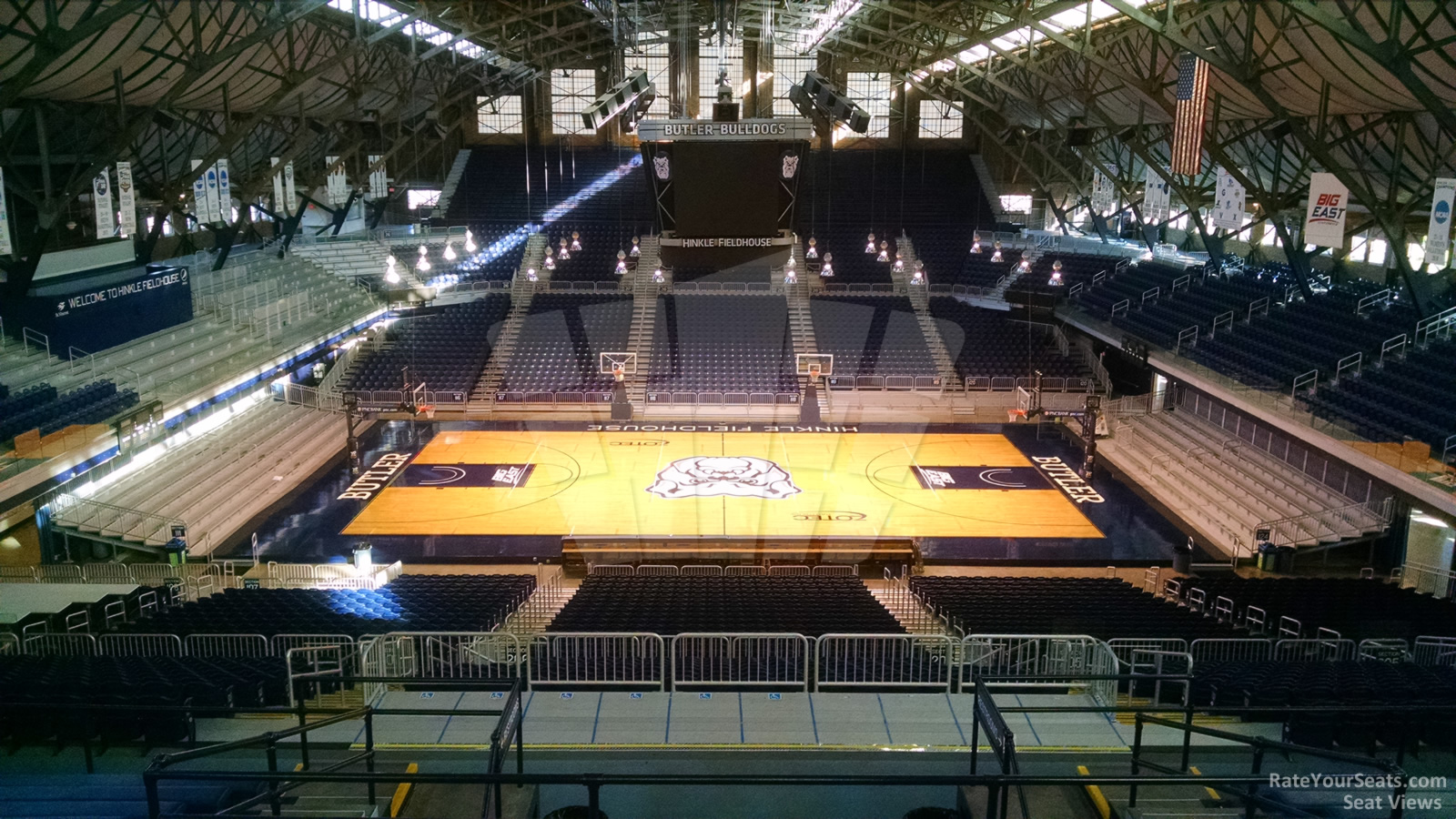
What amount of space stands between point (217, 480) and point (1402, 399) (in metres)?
27.5

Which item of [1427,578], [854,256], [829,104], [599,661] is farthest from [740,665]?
[854,256]

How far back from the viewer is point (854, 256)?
45.7m

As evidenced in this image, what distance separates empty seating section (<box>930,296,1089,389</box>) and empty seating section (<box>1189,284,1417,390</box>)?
689 cm

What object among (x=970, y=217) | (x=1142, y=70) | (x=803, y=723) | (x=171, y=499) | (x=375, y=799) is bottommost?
(x=171, y=499)

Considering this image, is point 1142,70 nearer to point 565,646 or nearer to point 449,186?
point 565,646

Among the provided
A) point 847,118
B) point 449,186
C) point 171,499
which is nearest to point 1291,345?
point 847,118

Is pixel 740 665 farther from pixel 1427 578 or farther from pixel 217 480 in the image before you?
pixel 217 480

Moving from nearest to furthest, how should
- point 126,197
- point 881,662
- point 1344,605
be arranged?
point 881,662 → point 1344,605 → point 126,197

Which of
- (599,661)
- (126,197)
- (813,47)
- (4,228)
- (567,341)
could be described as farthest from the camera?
(813,47)

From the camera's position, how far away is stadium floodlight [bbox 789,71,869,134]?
876 inches

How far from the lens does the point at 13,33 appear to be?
17266mm

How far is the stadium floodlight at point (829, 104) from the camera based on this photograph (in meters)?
22.2

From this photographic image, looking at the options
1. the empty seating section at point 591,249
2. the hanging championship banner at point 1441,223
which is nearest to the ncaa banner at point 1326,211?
the hanging championship banner at point 1441,223

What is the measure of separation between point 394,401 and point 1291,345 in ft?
89.3
